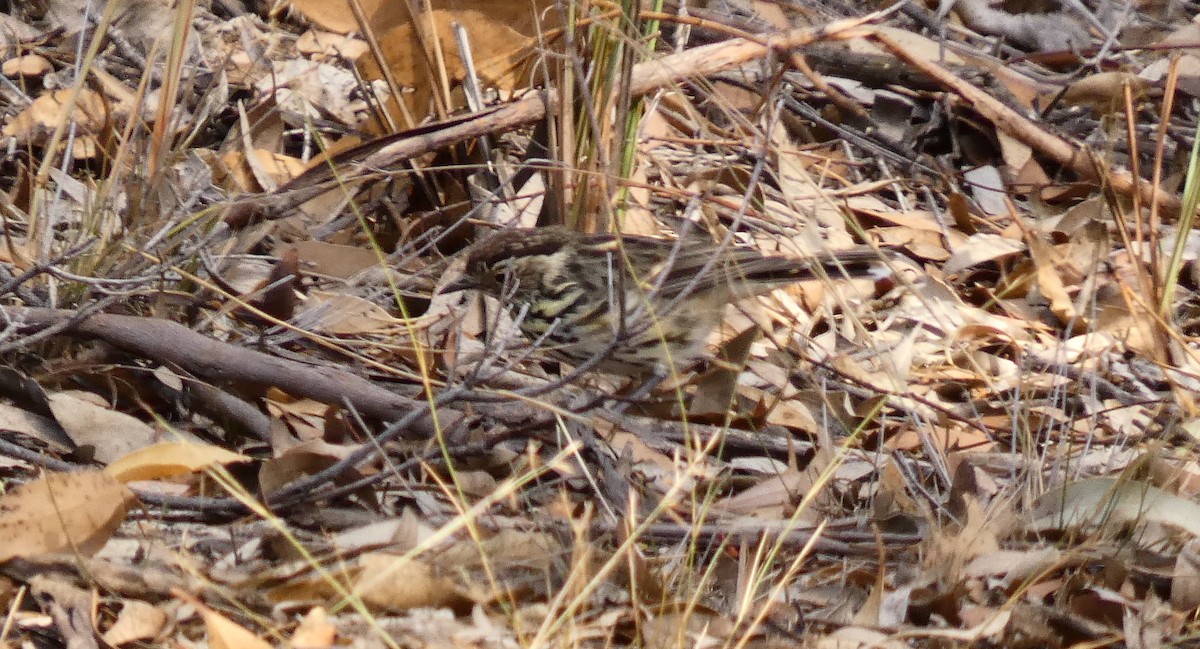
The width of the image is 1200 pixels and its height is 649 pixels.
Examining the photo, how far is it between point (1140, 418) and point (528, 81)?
211cm

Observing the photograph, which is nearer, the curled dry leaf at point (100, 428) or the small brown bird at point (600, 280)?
the curled dry leaf at point (100, 428)

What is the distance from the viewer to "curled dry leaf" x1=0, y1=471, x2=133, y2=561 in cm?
247

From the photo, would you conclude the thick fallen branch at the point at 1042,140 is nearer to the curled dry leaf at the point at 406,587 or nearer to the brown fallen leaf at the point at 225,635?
the curled dry leaf at the point at 406,587

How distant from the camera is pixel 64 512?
2480 millimetres

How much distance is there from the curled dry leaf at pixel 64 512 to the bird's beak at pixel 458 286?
161cm

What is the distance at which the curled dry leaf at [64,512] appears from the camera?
97.4 inches

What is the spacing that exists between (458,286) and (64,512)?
1.69 meters

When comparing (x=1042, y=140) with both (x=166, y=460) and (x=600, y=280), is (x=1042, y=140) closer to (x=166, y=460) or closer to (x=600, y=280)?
(x=600, y=280)

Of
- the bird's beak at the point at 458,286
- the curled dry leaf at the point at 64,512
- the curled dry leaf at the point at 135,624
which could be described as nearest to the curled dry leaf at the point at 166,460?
the curled dry leaf at the point at 64,512

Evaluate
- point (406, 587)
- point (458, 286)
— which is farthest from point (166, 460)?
point (458, 286)

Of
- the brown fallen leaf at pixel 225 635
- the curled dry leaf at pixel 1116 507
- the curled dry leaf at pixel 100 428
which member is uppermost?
the brown fallen leaf at pixel 225 635

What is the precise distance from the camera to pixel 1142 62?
5.68m

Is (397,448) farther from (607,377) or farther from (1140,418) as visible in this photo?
(1140,418)

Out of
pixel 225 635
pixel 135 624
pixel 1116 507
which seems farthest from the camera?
pixel 1116 507
